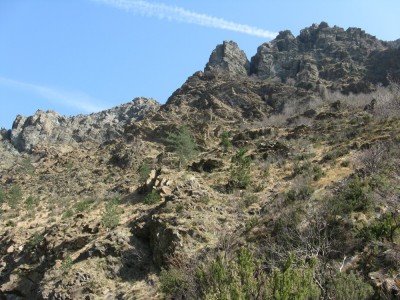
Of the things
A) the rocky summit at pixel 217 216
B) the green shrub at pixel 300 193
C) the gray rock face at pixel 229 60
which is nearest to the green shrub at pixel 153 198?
the rocky summit at pixel 217 216

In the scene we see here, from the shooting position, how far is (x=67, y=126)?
9312 centimetres

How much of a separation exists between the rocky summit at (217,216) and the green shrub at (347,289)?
36 mm

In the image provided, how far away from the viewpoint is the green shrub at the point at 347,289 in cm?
1018

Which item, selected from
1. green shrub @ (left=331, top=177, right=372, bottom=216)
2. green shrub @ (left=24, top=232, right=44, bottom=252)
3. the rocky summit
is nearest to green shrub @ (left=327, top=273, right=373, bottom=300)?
the rocky summit

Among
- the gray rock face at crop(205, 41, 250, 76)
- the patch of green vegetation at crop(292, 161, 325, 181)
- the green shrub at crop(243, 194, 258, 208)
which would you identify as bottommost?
the green shrub at crop(243, 194, 258, 208)

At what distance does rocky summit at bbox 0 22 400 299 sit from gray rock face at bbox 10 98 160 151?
88.7 ft

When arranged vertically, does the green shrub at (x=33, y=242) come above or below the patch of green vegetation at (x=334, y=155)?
below

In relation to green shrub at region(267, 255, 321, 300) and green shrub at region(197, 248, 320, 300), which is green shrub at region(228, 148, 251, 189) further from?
green shrub at region(267, 255, 321, 300)

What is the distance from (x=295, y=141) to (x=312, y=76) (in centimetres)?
4612

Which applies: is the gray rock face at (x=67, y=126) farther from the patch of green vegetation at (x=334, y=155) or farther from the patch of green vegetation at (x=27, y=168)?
the patch of green vegetation at (x=334, y=155)

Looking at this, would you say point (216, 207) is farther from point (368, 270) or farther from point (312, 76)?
point (312, 76)

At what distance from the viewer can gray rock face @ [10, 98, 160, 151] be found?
277 feet

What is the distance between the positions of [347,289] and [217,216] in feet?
33.5

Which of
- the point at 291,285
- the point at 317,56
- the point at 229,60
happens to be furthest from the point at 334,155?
the point at 317,56
